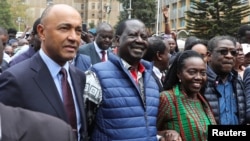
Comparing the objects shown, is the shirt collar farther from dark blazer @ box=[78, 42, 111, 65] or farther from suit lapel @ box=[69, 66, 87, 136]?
dark blazer @ box=[78, 42, 111, 65]

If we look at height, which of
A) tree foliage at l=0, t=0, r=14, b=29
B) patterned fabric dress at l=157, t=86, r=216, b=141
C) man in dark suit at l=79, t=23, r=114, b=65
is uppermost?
tree foliage at l=0, t=0, r=14, b=29

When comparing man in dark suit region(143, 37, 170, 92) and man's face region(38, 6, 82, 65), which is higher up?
man's face region(38, 6, 82, 65)

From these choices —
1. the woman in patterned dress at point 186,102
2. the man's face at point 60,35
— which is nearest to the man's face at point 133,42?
the woman in patterned dress at point 186,102

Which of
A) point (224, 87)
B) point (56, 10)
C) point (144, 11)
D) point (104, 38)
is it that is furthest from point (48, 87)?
point (144, 11)

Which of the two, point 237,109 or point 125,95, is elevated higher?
point 125,95

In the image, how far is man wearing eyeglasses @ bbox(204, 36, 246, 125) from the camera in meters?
4.06

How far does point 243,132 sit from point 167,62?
192 cm

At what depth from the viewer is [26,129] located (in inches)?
61.1

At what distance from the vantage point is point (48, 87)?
114 inches

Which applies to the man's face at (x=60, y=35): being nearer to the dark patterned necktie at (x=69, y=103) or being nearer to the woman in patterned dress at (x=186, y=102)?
the dark patterned necktie at (x=69, y=103)

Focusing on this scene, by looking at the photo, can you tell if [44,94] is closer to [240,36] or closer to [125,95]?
[125,95]

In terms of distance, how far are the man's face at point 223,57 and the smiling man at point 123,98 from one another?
3.04 ft

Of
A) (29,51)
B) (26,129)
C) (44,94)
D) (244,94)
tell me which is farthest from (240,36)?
(26,129)

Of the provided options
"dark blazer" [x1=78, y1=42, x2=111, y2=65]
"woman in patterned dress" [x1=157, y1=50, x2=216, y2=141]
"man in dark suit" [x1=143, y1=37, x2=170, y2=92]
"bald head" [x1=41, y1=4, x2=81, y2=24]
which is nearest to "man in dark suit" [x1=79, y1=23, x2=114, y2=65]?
"dark blazer" [x1=78, y1=42, x2=111, y2=65]
